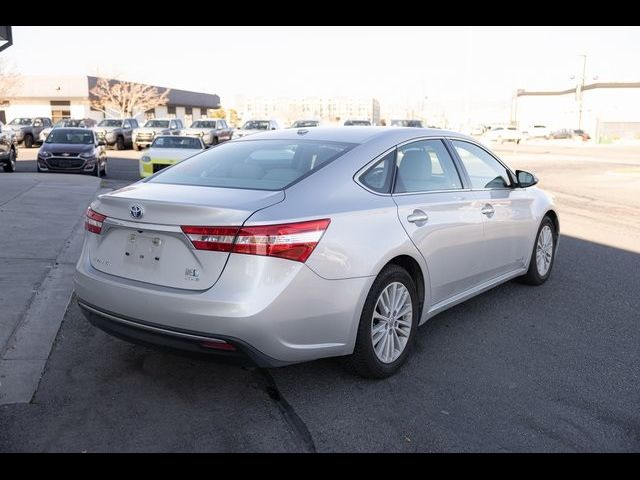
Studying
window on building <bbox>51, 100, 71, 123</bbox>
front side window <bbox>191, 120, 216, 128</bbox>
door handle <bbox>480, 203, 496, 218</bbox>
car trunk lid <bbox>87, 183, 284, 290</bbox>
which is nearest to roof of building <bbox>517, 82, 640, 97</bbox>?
window on building <bbox>51, 100, 71, 123</bbox>

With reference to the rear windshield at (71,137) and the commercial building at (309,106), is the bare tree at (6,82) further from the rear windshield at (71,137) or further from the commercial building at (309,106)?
the commercial building at (309,106)

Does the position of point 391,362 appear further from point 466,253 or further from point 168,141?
point 168,141

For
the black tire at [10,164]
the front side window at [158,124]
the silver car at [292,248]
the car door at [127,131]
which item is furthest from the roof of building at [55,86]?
the silver car at [292,248]

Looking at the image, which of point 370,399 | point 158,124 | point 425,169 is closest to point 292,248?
point 370,399

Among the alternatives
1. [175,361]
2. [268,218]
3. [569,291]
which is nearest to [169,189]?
[268,218]

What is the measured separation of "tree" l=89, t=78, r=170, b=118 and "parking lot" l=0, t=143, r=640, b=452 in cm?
6044

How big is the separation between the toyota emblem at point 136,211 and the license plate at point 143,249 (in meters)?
0.11

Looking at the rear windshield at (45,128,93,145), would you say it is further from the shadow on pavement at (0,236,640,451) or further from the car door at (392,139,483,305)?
the car door at (392,139,483,305)

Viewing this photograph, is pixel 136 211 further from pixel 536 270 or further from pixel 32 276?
pixel 536 270

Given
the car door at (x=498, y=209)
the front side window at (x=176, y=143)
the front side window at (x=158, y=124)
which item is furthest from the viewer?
the front side window at (x=158, y=124)

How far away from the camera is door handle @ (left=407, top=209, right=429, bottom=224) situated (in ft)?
13.9

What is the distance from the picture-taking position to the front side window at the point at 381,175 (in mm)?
4148

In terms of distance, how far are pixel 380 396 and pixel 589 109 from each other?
106 meters
